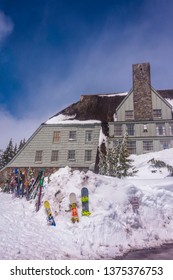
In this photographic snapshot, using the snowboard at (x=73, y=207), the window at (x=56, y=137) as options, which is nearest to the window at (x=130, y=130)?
the window at (x=56, y=137)

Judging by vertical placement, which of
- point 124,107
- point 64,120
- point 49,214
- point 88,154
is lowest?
point 49,214

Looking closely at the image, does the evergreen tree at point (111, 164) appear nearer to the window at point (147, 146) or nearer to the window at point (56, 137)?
the window at point (147, 146)

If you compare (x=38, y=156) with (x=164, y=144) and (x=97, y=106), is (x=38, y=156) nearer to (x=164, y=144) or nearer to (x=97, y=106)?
(x=97, y=106)

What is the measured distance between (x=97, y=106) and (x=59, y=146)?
902cm

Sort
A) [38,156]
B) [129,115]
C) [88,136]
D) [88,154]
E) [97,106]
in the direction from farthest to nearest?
[97,106] → [129,115] → [88,136] → [38,156] → [88,154]

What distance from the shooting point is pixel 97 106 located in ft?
112

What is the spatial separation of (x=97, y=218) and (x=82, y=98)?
28758 millimetres

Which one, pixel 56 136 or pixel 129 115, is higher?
pixel 129 115

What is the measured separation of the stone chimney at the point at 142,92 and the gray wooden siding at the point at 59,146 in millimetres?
6276

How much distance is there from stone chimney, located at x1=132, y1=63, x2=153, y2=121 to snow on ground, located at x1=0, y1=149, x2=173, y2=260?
19871 millimetres

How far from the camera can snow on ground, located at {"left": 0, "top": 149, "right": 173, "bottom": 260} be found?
287 inches

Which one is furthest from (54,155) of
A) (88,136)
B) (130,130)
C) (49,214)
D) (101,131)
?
(49,214)

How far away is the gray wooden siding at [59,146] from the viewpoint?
2910 cm
